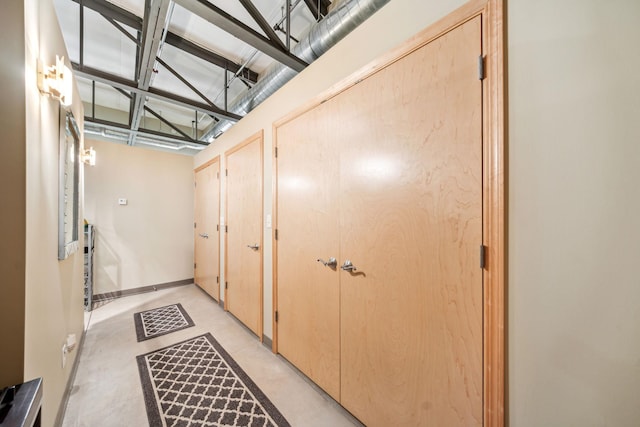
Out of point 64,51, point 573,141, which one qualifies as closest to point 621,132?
point 573,141

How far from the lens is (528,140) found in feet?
2.85

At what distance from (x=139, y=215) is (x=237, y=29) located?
376 cm

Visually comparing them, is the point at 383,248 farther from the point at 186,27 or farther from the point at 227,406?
the point at 186,27

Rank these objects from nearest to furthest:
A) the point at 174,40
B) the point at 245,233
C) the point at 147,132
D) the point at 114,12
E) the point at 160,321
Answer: the point at 114,12 < the point at 174,40 < the point at 245,233 < the point at 160,321 < the point at 147,132

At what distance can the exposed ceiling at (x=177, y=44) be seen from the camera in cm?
190

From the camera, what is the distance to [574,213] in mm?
788

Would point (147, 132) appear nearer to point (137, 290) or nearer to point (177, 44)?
point (177, 44)

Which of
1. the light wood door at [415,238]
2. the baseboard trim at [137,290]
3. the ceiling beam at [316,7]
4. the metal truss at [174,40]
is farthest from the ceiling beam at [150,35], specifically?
the baseboard trim at [137,290]

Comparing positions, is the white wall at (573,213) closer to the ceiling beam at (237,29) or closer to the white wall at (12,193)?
the ceiling beam at (237,29)

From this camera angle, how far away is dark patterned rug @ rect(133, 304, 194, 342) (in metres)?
2.69

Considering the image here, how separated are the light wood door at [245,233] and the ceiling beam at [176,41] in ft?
3.68

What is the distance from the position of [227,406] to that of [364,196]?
178 cm

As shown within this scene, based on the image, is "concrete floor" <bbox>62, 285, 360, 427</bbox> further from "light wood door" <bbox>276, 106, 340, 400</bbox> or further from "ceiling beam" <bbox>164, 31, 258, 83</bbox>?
"ceiling beam" <bbox>164, 31, 258, 83</bbox>

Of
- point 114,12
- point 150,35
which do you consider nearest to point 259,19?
point 150,35
